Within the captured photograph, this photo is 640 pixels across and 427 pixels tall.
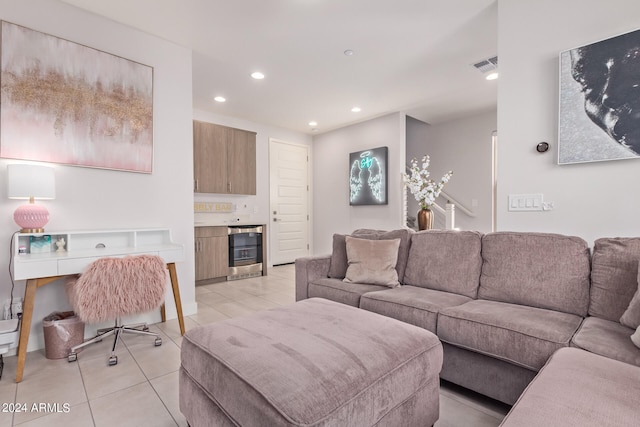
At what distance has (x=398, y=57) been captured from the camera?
3354 millimetres

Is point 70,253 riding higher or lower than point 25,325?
higher

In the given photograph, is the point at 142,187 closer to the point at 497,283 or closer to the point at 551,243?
the point at 497,283

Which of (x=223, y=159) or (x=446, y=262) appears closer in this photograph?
(x=446, y=262)

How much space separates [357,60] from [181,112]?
1948mm

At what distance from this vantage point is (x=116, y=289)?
82.6 inches

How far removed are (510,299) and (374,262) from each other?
96 cm

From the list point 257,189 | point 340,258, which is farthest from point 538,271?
point 257,189

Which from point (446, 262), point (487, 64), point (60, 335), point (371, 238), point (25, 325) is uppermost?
point (487, 64)

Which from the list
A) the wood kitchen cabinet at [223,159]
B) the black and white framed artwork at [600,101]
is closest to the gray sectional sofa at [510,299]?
the black and white framed artwork at [600,101]

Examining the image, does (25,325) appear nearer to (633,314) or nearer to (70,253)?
Answer: (70,253)

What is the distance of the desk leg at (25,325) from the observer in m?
1.89

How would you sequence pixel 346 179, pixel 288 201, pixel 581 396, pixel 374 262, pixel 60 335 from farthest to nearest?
1. pixel 288 201
2. pixel 346 179
3. pixel 374 262
4. pixel 60 335
5. pixel 581 396

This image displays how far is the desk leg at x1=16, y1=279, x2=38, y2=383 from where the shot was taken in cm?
189

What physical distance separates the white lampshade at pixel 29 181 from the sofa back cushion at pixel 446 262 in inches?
108
